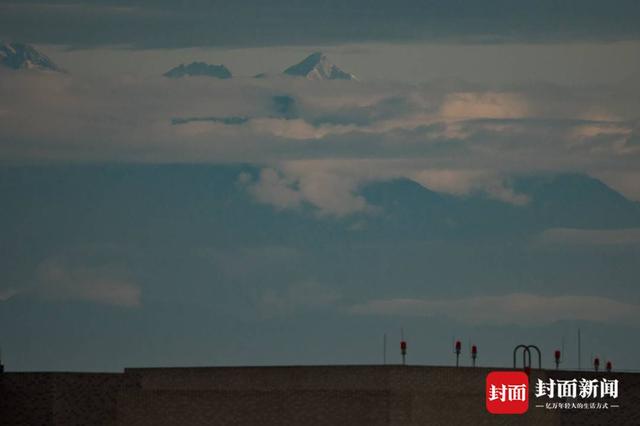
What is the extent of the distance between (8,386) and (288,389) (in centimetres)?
1833

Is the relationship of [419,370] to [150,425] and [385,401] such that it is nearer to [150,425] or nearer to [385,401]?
[385,401]

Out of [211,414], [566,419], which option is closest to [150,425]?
[211,414]

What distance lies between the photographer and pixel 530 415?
110 metres

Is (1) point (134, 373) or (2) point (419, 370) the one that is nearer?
(2) point (419, 370)

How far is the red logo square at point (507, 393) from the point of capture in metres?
110

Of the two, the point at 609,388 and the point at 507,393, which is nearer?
the point at 507,393

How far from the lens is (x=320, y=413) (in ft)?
358

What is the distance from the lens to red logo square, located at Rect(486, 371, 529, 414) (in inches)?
4318

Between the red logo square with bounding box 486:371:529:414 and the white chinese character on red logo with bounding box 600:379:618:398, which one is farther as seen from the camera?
the white chinese character on red logo with bounding box 600:379:618:398

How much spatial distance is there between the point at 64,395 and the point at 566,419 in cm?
2557

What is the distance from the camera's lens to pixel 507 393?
11044 cm

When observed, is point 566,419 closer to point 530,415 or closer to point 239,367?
point 530,415

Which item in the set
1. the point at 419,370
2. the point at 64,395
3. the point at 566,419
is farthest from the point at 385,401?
the point at 64,395

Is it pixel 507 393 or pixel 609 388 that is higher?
pixel 609 388
